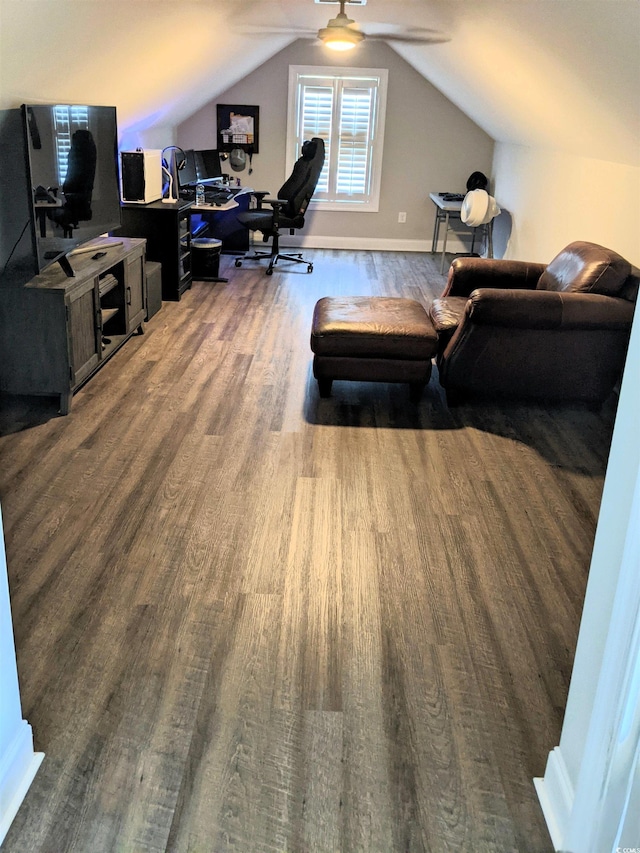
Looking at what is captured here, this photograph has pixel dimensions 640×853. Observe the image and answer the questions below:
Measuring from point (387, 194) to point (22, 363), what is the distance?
5.84m

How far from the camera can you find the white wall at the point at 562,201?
172 inches

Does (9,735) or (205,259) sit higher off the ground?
(205,259)

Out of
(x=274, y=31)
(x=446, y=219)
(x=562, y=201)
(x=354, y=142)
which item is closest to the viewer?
(x=562, y=201)

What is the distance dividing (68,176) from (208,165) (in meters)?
3.61

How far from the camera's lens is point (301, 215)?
7.07 meters

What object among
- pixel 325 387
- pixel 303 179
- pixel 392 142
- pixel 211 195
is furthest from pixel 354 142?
pixel 325 387

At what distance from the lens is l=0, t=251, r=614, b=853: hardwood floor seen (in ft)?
5.42

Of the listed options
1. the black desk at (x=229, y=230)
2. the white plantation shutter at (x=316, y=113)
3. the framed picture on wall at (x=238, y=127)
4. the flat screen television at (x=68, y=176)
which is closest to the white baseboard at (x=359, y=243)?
the white plantation shutter at (x=316, y=113)

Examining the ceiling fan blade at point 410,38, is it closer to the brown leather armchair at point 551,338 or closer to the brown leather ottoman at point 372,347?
the brown leather armchair at point 551,338

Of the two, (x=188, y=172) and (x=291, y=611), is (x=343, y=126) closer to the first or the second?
(x=188, y=172)

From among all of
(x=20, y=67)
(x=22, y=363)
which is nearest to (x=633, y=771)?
(x=22, y=363)

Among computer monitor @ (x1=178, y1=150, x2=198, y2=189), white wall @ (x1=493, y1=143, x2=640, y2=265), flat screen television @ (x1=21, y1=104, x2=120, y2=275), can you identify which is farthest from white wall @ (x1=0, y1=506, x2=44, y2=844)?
computer monitor @ (x1=178, y1=150, x2=198, y2=189)

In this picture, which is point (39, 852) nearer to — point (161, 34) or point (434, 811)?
point (434, 811)

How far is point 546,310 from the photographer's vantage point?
364cm
